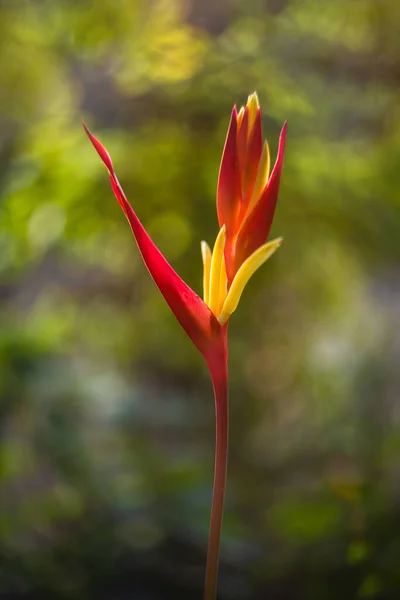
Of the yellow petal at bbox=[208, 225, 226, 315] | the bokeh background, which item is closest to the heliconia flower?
the yellow petal at bbox=[208, 225, 226, 315]

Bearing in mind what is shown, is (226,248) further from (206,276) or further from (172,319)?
(172,319)

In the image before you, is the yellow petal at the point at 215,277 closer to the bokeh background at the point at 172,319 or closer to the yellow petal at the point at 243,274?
the yellow petal at the point at 243,274

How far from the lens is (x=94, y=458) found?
Answer: 900 mm

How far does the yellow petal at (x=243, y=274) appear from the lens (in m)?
0.30

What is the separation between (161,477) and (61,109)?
55cm

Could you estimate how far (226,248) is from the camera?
318 millimetres

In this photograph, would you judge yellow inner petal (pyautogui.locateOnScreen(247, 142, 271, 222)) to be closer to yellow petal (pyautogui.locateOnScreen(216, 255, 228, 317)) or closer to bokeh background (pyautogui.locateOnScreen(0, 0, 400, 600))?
yellow petal (pyautogui.locateOnScreen(216, 255, 228, 317))

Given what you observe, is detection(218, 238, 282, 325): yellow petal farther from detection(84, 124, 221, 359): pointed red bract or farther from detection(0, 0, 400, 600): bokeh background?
detection(0, 0, 400, 600): bokeh background

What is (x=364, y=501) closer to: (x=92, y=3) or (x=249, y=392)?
(x=249, y=392)

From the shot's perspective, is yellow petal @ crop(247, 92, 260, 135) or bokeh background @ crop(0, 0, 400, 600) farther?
bokeh background @ crop(0, 0, 400, 600)

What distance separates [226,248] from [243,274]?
0.02 meters

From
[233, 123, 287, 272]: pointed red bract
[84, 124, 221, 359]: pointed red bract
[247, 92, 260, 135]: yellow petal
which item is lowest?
[84, 124, 221, 359]: pointed red bract

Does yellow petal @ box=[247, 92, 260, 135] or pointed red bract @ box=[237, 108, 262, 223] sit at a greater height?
yellow petal @ box=[247, 92, 260, 135]

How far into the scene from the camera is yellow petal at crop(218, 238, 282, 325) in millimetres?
297
